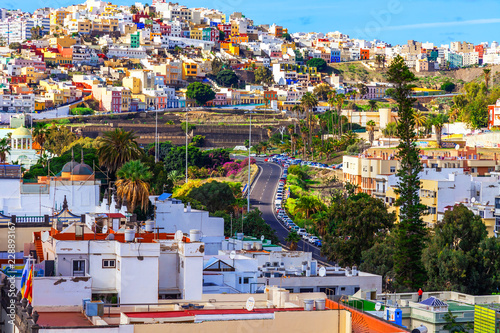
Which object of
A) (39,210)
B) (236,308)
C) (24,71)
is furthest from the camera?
(24,71)

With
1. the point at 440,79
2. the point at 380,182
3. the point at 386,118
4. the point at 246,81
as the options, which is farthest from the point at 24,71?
the point at 380,182

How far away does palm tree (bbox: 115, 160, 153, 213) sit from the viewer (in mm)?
45875

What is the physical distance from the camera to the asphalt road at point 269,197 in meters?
54.3

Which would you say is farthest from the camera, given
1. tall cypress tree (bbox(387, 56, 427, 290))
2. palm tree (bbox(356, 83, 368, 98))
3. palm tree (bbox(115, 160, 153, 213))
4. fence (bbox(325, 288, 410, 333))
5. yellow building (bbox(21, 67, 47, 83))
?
palm tree (bbox(356, 83, 368, 98))

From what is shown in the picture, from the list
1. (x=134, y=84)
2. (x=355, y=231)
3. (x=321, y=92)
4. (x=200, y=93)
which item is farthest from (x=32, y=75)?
(x=355, y=231)

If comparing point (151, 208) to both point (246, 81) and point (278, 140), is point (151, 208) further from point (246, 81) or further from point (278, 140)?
point (246, 81)

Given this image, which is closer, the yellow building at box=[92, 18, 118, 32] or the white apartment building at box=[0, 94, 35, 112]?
the white apartment building at box=[0, 94, 35, 112]

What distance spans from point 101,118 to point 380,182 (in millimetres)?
71762

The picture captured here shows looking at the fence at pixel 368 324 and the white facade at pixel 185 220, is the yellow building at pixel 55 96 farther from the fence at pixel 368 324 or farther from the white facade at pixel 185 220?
the fence at pixel 368 324

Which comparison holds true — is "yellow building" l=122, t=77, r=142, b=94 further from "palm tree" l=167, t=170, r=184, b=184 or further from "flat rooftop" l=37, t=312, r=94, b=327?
"flat rooftop" l=37, t=312, r=94, b=327

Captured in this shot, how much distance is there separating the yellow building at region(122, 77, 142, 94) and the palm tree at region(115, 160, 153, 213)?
101656 mm

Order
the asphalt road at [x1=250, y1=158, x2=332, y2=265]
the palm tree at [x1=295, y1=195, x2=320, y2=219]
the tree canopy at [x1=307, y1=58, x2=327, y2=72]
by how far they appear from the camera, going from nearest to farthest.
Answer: the asphalt road at [x1=250, y1=158, x2=332, y2=265] → the palm tree at [x1=295, y1=195, x2=320, y2=219] → the tree canopy at [x1=307, y1=58, x2=327, y2=72]

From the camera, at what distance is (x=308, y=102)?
346 ft

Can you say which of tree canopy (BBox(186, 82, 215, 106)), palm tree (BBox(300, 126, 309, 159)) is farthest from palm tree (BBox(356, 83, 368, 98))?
palm tree (BBox(300, 126, 309, 159))
